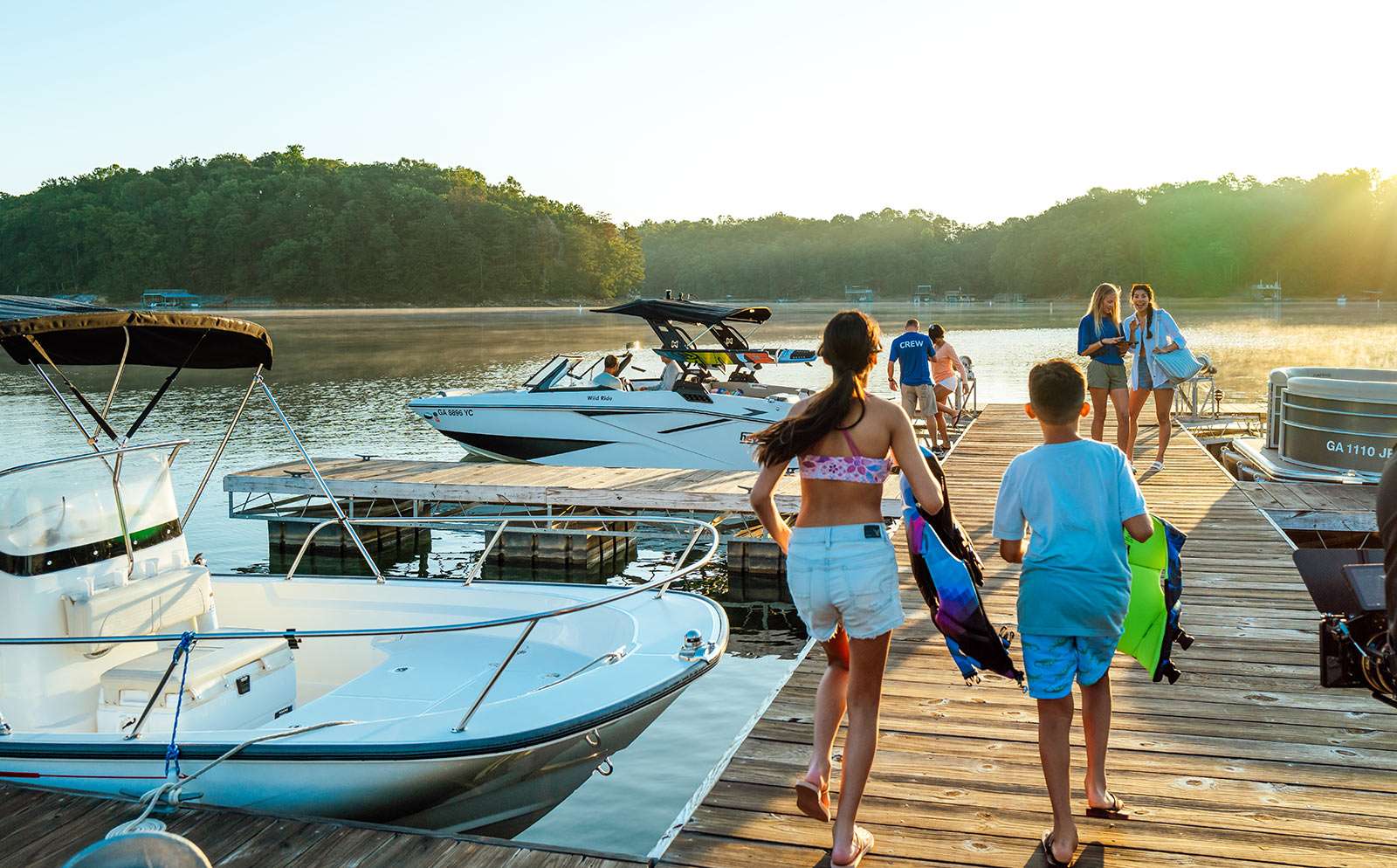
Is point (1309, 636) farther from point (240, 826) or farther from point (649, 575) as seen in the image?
point (649, 575)

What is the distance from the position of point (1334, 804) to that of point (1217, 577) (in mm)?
3574

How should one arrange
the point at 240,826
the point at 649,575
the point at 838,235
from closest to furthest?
the point at 240,826 < the point at 649,575 < the point at 838,235

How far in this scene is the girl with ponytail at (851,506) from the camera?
10.2 ft

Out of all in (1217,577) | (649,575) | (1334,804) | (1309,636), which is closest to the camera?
(1334,804)

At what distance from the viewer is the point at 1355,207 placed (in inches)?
5256

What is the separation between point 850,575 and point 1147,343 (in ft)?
25.3

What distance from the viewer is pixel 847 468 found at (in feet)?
10.2

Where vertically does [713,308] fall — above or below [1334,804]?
above

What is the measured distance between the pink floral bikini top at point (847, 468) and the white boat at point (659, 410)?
11.1m

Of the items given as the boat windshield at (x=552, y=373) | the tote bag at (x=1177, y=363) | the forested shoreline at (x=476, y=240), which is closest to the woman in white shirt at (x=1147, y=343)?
the tote bag at (x=1177, y=363)

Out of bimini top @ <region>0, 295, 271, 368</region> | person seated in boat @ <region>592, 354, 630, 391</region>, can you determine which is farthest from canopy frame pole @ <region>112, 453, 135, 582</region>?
person seated in boat @ <region>592, 354, 630, 391</region>

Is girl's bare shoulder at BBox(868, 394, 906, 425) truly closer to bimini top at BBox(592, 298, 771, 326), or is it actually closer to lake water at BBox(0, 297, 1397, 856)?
lake water at BBox(0, 297, 1397, 856)

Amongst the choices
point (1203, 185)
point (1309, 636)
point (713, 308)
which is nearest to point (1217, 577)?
point (1309, 636)

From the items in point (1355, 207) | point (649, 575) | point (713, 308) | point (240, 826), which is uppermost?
point (1355, 207)
